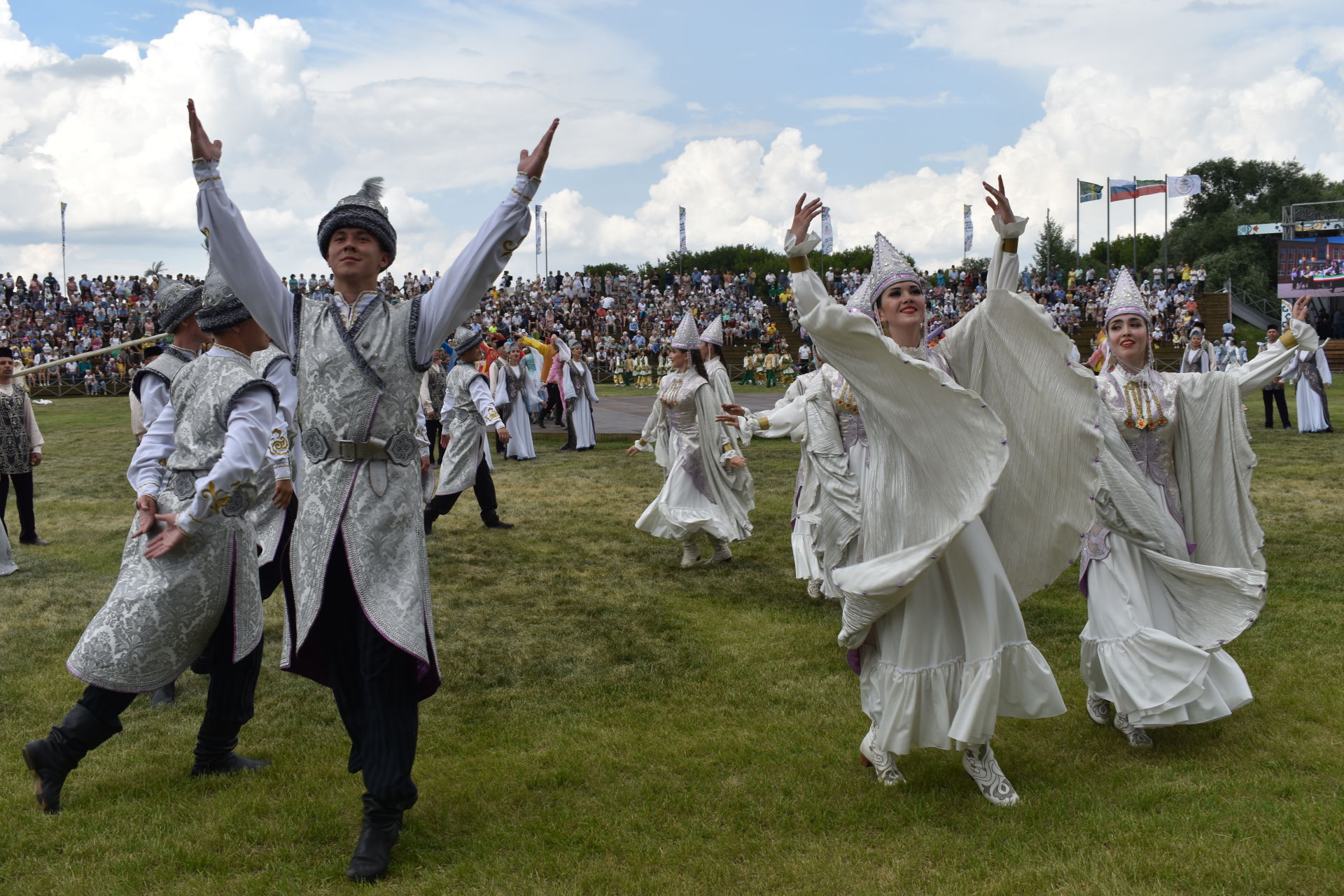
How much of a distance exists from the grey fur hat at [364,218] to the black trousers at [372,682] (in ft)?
3.45

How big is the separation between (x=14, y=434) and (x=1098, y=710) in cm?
950

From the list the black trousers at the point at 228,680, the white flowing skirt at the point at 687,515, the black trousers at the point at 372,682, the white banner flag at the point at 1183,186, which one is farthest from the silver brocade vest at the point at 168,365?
the white banner flag at the point at 1183,186

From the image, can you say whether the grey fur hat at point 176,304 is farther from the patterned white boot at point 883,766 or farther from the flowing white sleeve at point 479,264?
the patterned white boot at point 883,766

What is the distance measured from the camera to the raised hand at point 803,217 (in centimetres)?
400

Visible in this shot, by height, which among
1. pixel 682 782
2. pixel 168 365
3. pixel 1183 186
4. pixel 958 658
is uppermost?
pixel 1183 186

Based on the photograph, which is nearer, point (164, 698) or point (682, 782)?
point (682, 782)

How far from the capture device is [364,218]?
3.70 m

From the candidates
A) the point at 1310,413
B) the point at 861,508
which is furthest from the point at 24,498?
the point at 1310,413

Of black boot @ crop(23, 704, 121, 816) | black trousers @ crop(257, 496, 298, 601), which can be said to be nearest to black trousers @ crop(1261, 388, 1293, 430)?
black trousers @ crop(257, 496, 298, 601)

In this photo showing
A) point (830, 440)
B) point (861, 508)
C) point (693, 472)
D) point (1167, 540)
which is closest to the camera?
point (861, 508)

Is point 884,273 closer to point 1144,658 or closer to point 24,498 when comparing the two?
point 1144,658

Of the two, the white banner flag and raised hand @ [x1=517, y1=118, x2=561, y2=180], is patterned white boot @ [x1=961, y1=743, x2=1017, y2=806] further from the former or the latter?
the white banner flag

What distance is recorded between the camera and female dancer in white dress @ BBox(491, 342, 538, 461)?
17.0 meters

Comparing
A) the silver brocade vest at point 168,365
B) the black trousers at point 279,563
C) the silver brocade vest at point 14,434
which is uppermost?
the silver brocade vest at point 168,365
